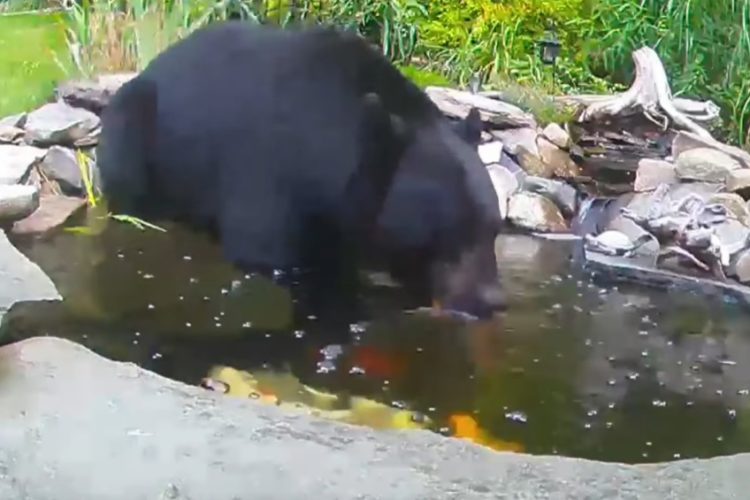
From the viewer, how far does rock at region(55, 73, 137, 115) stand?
4609 mm

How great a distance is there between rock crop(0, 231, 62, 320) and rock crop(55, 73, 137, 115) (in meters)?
2.24

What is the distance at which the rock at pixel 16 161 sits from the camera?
3775 millimetres

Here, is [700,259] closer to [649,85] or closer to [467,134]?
[467,134]

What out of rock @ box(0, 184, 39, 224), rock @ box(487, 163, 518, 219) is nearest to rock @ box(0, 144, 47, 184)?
rock @ box(0, 184, 39, 224)

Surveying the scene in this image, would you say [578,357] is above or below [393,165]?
below

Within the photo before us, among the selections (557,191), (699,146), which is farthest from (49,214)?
(699,146)

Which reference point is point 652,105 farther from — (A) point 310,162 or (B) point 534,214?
(A) point 310,162

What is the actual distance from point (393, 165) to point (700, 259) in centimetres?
118

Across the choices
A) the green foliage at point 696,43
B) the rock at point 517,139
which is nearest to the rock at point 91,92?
the rock at point 517,139

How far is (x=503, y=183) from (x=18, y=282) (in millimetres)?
2722

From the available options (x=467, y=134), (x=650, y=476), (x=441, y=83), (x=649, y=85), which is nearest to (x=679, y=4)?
(x=649, y=85)

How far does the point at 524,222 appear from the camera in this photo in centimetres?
429

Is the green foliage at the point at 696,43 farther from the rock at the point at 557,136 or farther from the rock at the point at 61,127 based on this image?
the rock at the point at 61,127

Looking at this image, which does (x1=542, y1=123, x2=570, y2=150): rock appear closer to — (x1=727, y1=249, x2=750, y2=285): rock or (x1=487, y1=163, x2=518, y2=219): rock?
(x1=487, y1=163, x2=518, y2=219): rock
